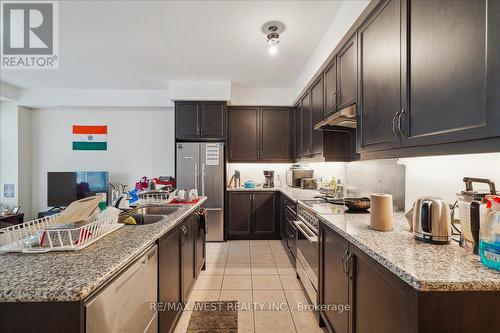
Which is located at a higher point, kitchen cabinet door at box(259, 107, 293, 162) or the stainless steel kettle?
kitchen cabinet door at box(259, 107, 293, 162)

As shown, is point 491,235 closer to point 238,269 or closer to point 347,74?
point 347,74

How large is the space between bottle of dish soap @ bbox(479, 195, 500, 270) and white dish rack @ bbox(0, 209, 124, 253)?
167 centimetres

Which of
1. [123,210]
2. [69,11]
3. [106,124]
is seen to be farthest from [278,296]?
[106,124]

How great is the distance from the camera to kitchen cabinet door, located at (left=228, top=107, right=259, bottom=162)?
14.2ft

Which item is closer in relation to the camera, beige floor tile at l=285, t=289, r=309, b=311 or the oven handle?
the oven handle

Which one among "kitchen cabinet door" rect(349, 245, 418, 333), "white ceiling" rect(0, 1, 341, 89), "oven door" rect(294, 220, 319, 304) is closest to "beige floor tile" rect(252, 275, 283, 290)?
"oven door" rect(294, 220, 319, 304)

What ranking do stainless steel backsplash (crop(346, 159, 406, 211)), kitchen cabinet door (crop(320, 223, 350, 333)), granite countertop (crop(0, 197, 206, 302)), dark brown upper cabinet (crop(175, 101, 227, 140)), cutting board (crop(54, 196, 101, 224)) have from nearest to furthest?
1. granite countertop (crop(0, 197, 206, 302))
2. cutting board (crop(54, 196, 101, 224))
3. kitchen cabinet door (crop(320, 223, 350, 333))
4. stainless steel backsplash (crop(346, 159, 406, 211))
5. dark brown upper cabinet (crop(175, 101, 227, 140))

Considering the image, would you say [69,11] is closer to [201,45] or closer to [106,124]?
[201,45]

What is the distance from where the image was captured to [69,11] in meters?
2.19

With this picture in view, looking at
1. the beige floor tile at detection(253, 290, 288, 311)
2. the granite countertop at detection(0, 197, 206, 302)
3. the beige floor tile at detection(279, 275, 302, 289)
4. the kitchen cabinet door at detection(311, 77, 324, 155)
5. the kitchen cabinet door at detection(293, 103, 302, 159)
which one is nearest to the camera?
the granite countertop at detection(0, 197, 206, 302)

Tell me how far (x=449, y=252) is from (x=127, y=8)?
299 cm

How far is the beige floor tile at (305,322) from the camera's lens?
72.1 inches

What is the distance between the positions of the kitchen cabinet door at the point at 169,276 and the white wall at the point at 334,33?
7.31 feet

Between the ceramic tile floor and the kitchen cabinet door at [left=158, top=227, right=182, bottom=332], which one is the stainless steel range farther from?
the kitchen cabinet door at [left=158, top=227, right=182, bottom=332]
